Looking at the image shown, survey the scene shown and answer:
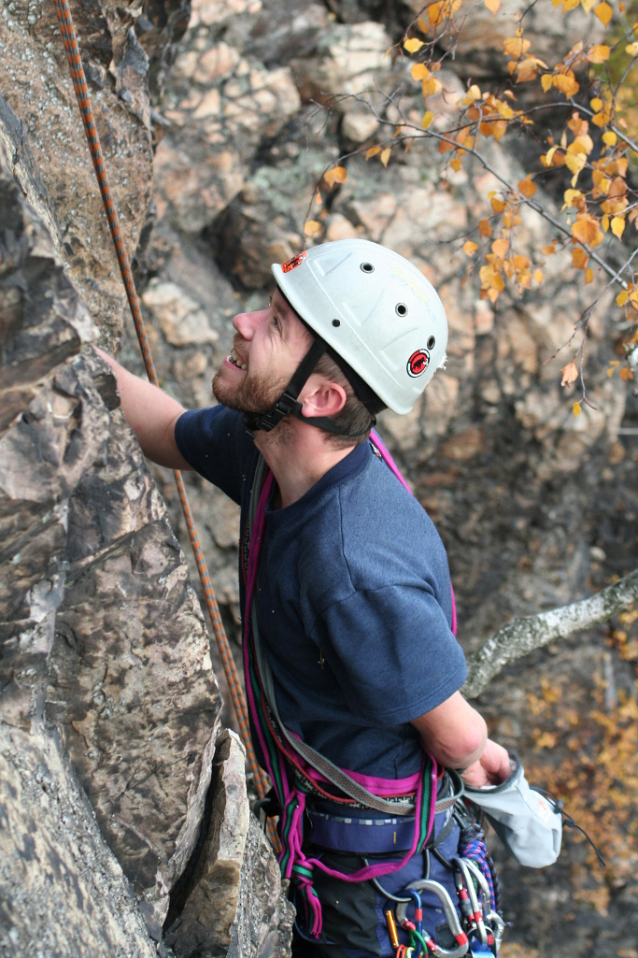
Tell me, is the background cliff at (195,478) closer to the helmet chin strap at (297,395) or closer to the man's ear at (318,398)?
the helmet chin strap at (297,395)

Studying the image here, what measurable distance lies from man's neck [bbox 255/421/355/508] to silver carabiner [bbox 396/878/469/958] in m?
1.39

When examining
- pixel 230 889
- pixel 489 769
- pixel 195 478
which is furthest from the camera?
pixel 195 478

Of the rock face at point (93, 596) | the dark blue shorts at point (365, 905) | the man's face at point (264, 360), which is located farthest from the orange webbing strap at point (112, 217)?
the rock face at point (93, 596)

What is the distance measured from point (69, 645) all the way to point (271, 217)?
4.53 metres

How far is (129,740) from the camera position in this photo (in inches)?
74.7

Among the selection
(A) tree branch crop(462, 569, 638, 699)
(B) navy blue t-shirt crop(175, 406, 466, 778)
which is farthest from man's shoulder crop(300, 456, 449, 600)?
(A) tree branch crop(462, 569, 638, 699)

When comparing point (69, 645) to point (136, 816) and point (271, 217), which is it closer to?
point (136, 816)

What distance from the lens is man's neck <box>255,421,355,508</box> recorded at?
84.4 inches

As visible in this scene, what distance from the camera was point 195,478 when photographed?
549cm

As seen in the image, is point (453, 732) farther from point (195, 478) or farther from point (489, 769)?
point (195, 478)

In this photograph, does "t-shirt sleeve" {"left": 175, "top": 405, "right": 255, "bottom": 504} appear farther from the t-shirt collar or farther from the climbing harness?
the t-shirt collar

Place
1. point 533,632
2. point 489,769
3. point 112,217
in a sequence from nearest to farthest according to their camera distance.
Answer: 1. point 112,217
2. point 489,769
3. point 533,632

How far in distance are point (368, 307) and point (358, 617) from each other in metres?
0.89

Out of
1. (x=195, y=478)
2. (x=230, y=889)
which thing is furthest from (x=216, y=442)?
(x=195, y=478)
